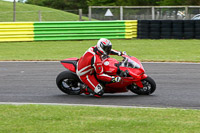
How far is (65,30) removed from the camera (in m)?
21.7

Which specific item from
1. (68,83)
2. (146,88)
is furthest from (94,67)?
(146,88)

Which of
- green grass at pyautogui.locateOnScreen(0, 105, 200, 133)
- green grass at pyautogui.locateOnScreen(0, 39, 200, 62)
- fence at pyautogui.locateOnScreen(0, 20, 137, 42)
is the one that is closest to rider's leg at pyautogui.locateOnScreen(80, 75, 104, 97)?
green grass at pyautogui.locateOnScreen(0, 105, 200, 133)

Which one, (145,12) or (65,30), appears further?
(145,12)

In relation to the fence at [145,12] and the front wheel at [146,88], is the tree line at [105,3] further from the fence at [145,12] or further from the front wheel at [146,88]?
the front wheel at [146,88]

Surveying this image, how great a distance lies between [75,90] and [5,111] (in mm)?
2310

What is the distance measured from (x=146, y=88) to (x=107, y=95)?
90 cm

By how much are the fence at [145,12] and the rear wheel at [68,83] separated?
15788 mm

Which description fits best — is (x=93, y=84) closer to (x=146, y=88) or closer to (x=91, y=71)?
(x=91, y=71)

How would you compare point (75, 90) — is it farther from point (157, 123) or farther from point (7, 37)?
point (7, 37)

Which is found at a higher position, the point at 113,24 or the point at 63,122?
the point at 113,24

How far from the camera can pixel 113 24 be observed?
21.8 metres

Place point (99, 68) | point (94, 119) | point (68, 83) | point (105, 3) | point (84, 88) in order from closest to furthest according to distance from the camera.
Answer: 1. point (94, 119)
2. point (99, 68)
3. point (84, 88)
4. point (68, 83)
5. point (105, 3)

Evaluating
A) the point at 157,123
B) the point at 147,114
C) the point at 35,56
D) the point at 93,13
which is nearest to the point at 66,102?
the point at 147,114

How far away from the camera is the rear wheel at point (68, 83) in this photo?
8938 mm
